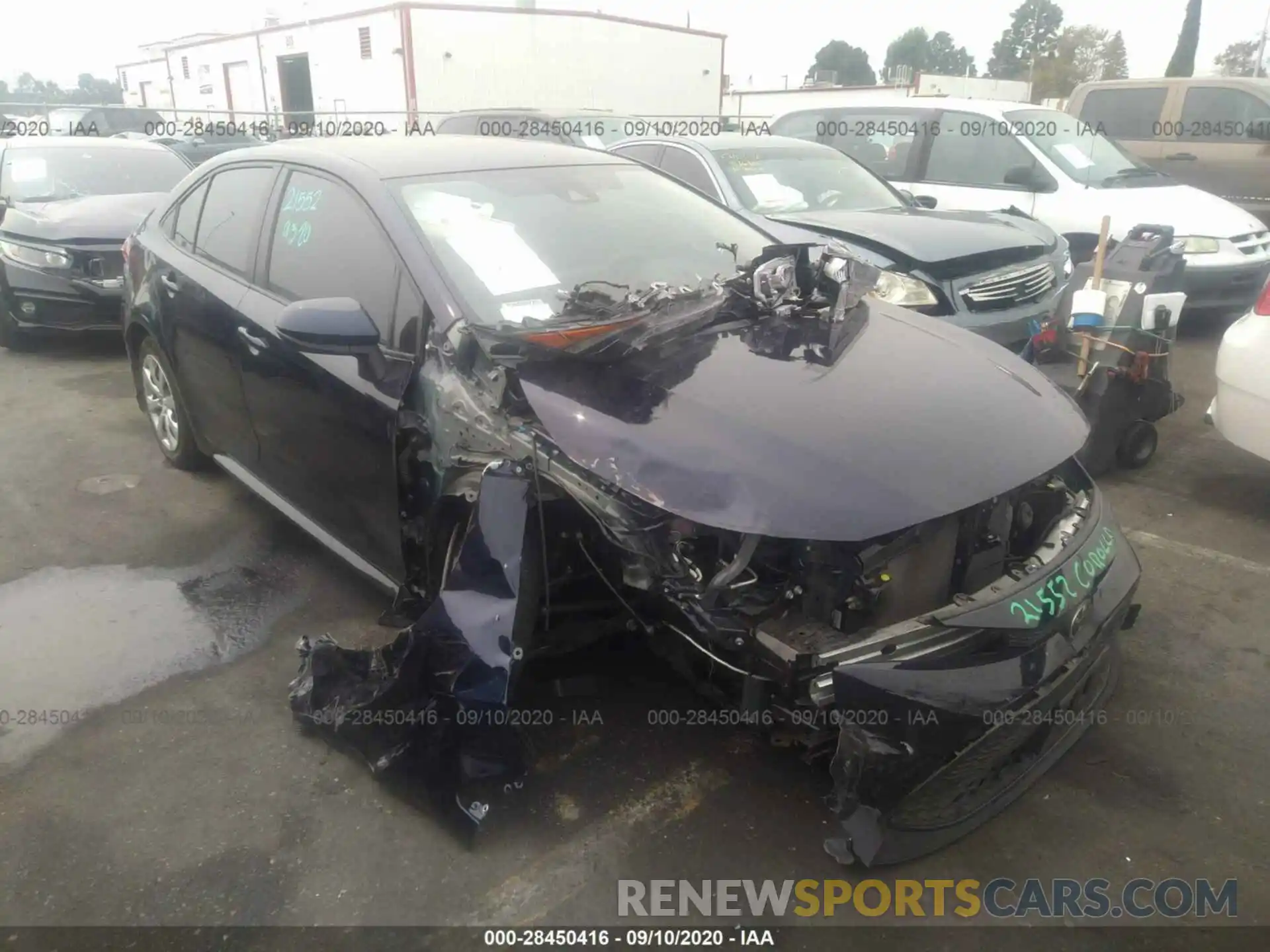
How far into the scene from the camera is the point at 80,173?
309 inches

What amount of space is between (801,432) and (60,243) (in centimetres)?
670

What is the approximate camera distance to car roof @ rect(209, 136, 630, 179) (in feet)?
10.9

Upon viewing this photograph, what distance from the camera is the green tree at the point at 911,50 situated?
66500mm

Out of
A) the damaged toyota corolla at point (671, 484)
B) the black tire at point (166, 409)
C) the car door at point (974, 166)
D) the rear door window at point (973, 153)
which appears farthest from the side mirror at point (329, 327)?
the rear door window at point (973, 153)

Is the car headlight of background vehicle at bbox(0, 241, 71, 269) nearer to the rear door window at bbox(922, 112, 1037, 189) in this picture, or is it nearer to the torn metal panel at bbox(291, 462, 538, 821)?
the torn metal panel at bbox(291, 462, 538, 821)

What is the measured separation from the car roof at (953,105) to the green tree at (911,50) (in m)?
63.7

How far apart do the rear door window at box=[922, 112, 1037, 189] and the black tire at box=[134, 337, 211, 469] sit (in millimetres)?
6301

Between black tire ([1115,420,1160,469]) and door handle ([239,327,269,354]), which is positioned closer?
door handle ([239,327,269,354])

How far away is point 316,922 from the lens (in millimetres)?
2242

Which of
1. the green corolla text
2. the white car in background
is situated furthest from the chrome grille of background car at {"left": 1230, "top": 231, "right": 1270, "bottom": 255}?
the green corolla text

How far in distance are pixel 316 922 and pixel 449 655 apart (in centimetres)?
73

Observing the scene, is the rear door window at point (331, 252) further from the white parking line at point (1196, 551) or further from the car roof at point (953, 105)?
the car roof at point (953, 105)

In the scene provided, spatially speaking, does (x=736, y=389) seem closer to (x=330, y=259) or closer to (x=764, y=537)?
(x=764, y=537)

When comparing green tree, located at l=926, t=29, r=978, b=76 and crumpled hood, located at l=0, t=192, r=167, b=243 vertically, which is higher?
green tree, located at l=926, t=29, r=978, b=76
